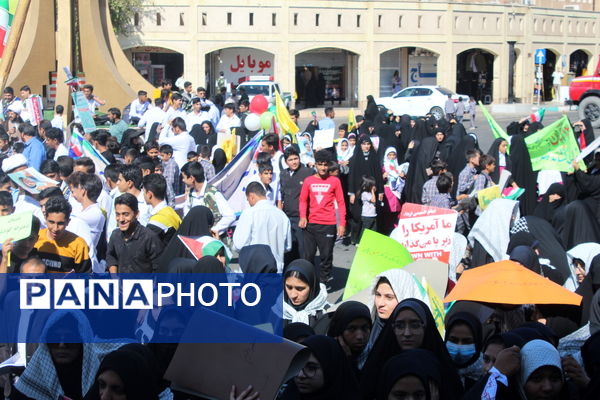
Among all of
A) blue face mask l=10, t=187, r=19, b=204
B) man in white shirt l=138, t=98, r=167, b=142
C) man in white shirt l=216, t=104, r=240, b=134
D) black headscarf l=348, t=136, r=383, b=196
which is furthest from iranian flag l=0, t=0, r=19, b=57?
blue face mask l=10, t=187, r=19, b=204

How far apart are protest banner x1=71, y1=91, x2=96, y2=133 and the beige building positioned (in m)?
23.2

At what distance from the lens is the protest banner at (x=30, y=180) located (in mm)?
8211

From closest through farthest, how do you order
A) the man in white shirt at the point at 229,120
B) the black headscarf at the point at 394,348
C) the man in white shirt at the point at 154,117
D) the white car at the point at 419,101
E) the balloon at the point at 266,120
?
the black headscarf at the point at 394,348
the balloon at the point at 266,120
the man in white shirt at the point at 229,120
the man in white shirt at the point at 154,117
the white car at the point at 419,101

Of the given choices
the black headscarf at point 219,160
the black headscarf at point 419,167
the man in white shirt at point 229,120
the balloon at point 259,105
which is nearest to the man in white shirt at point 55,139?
the black headscarf at point 219,160

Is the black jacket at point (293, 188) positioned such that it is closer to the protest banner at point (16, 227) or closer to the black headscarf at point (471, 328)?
the protest banner at point (16, 227)

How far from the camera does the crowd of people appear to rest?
14.9 feet

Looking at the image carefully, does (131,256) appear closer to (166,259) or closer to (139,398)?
(166,259)

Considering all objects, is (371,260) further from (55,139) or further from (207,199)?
(55,139)

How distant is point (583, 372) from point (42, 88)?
63.7 ft

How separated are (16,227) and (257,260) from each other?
1790 mm

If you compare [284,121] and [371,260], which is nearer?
[371,260]

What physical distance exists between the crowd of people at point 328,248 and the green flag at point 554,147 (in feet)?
0.86

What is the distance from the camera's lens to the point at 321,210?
976 cm

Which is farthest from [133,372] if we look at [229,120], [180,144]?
[229,120]
